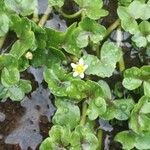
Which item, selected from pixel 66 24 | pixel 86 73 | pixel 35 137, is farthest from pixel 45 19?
pixel 35 137

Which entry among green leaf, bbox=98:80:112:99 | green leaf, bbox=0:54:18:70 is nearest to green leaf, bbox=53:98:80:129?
green leaf, bbox=98:80:112:99

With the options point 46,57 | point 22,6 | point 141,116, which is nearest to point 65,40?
point 46,57

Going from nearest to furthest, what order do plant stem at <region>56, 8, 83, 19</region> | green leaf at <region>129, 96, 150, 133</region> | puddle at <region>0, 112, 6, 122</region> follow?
green leaf at <region>129, 96, 150, 133</region> < puddle at <region>0, 112, 6, 122</region> < plant stem at <region>56, 8, 83, 19</region>

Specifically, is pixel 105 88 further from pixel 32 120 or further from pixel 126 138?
pixel 32 120

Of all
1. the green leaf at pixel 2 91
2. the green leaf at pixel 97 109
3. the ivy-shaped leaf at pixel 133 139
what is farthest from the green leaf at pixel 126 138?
the green leaf at pixel 2 91

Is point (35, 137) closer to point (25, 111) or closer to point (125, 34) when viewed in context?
point (25, 111)

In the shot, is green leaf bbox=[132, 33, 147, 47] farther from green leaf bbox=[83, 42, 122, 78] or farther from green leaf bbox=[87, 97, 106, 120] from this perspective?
green leaf bbox=[87, 97, 106, 120]
